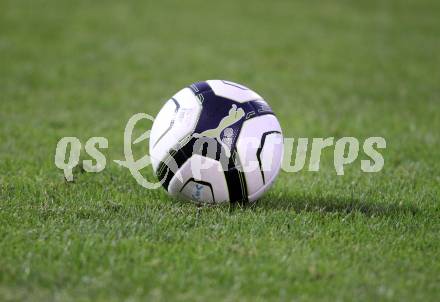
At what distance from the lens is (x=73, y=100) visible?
941 centimetres

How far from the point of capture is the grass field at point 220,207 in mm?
3744

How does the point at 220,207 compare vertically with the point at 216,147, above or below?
below

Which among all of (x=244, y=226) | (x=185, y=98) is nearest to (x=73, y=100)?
(x=185, y=98)

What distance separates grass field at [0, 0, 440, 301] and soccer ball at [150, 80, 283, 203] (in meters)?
0.19

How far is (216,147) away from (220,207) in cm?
48

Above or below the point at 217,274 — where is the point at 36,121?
above

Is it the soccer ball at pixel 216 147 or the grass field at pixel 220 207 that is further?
the soccer ball at pixel 216 147

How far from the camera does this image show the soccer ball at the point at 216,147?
4773 mm

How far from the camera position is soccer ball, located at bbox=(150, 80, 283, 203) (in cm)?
477

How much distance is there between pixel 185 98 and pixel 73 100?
4.83 metres

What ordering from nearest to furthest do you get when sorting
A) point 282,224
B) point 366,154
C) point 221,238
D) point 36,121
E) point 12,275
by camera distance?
→ 1. point 12,275
2. point 221,238
3. point 282,224
4. point 366,154
5. point 36,121

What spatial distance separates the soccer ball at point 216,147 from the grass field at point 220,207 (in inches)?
7.6

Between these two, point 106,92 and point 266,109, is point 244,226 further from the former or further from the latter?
point 106,92

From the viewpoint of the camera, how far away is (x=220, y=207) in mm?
4863
